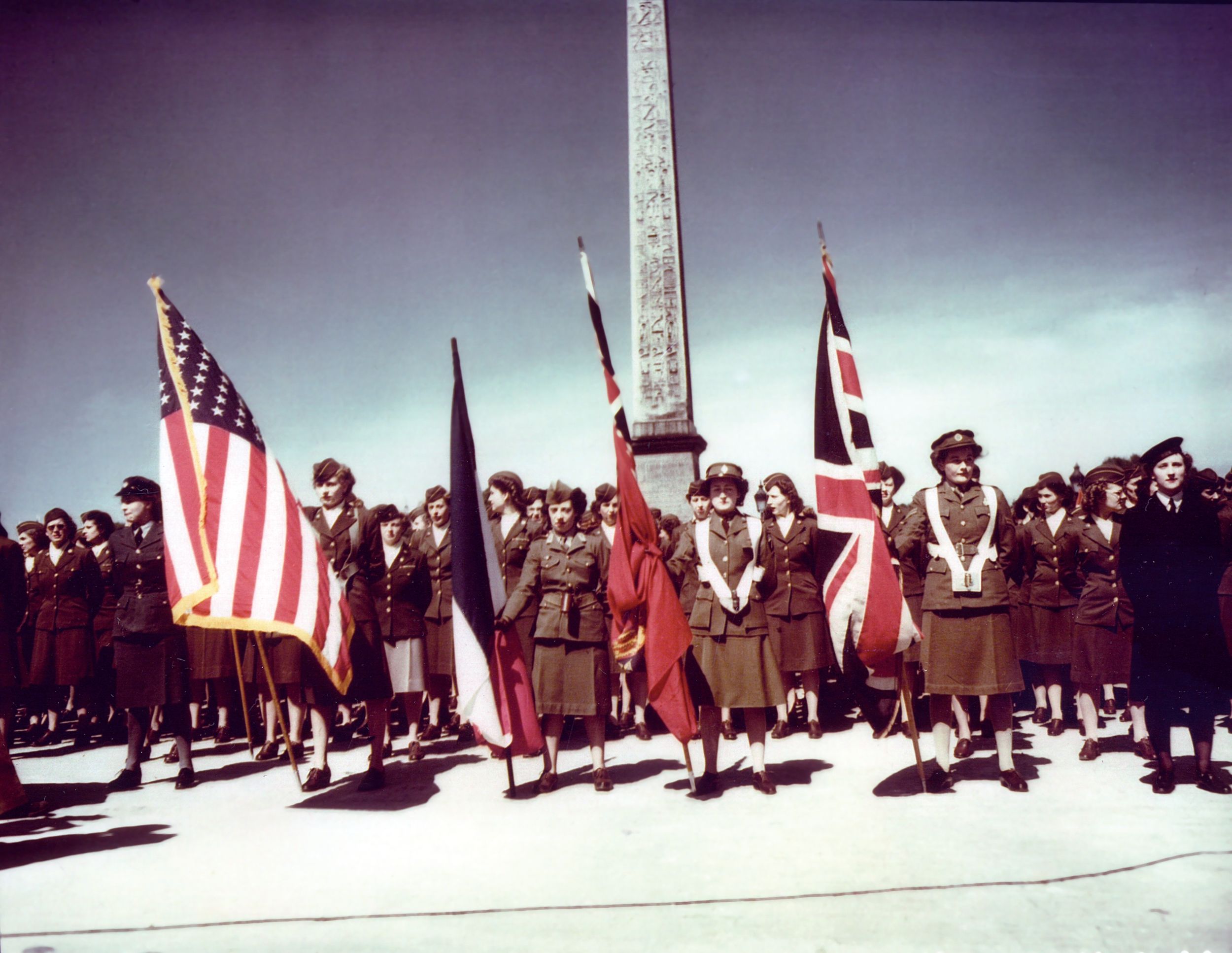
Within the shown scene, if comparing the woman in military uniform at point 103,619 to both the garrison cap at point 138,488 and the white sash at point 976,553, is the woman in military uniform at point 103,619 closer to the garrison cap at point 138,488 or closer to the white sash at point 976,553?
the garrison cap at point 138,488

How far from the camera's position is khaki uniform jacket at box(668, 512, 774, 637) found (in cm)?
514

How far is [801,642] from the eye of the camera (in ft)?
22.8

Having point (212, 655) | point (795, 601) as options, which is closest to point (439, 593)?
point (212, 655)

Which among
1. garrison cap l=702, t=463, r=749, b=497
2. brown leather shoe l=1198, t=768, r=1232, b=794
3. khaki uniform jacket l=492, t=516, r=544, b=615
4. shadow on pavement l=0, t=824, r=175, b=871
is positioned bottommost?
brown leather shoe l=1198, t=768, r=1232, b=794

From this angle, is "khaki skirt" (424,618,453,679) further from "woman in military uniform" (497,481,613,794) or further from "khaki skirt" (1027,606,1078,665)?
"khaki skirt" (1027,606,1078,665)

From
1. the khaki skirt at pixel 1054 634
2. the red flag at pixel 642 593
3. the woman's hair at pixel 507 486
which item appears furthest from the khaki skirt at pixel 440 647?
the khaki skirt at pixel 1054 634

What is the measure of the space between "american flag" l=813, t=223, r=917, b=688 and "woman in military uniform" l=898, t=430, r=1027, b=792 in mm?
423

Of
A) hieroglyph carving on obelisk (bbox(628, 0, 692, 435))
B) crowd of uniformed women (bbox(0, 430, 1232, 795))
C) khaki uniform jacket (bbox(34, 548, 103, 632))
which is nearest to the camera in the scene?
crowd of uniformed women (bbox(0, 430, 1232, 795))

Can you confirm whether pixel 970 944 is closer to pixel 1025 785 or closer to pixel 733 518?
pixel 1025 785

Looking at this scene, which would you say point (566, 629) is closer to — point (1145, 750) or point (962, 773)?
point (962, 773)

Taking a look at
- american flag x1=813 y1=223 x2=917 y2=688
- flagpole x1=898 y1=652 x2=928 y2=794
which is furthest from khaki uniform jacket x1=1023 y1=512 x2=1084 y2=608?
american flag x1=813 y1=223 x2=917 y2=688

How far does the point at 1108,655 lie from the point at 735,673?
2.46 meters

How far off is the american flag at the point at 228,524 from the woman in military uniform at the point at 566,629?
1.07 meters

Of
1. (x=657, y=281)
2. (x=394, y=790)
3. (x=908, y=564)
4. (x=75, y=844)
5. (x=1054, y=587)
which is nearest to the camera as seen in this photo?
(x=75, y=844)
